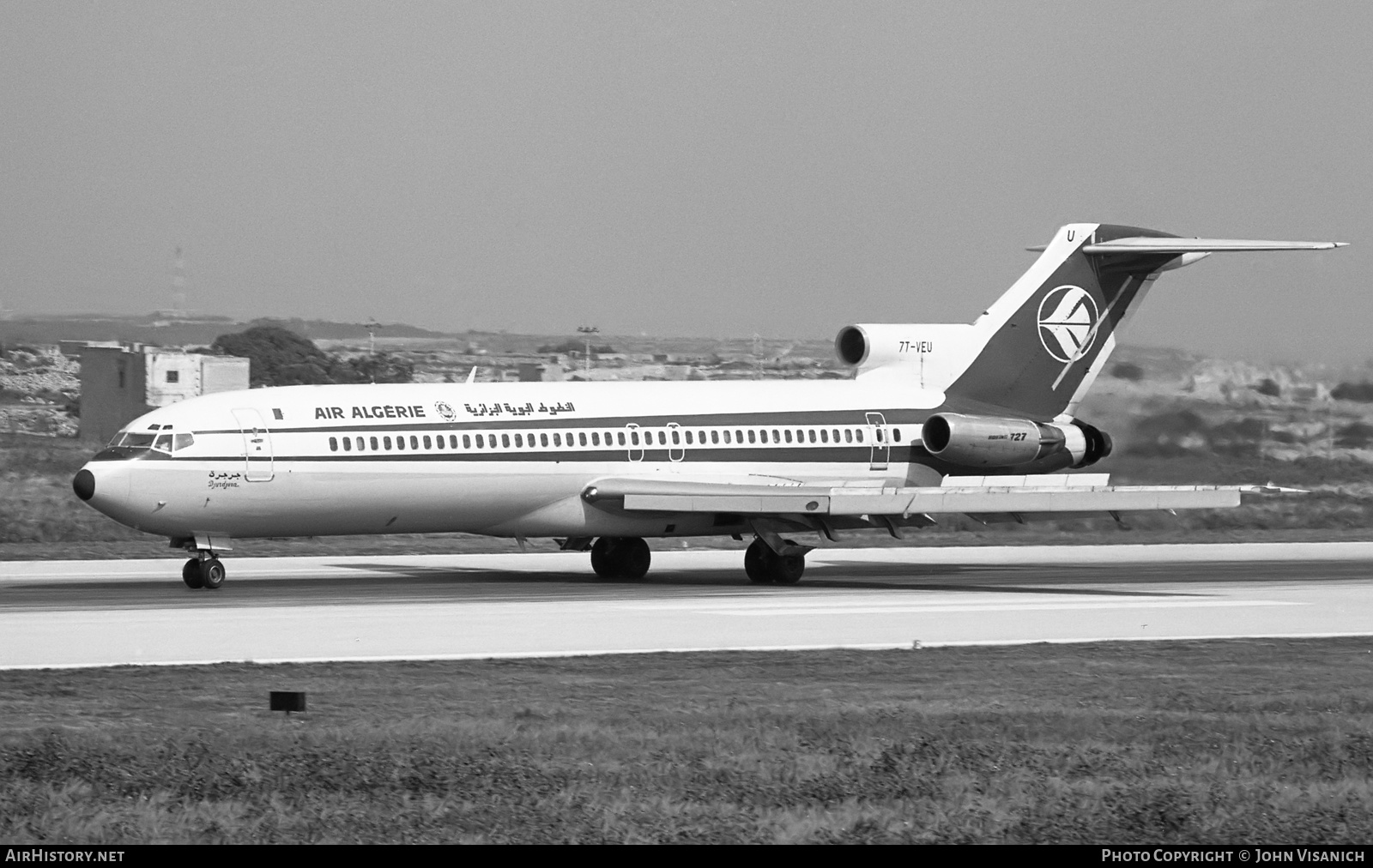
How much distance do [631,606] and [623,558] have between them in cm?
743

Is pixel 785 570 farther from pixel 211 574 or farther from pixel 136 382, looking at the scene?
pixel 136 382

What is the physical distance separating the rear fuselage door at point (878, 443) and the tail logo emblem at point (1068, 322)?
15.3ft

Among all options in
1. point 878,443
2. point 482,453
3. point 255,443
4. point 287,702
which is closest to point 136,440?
point 255,443

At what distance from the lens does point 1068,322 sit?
1620 inches

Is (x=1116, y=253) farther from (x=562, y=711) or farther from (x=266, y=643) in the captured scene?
(x=562, y=711)

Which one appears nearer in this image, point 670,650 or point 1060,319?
point 670,650

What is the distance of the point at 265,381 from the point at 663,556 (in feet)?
218

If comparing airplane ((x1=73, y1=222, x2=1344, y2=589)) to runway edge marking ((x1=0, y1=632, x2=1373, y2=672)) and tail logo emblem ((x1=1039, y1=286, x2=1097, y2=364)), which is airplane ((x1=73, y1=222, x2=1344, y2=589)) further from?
runway edge marking ((x1=0, y1=632, x2=1373, y2=672))

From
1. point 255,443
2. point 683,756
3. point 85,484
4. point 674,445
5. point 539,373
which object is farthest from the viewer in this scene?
point 539,373

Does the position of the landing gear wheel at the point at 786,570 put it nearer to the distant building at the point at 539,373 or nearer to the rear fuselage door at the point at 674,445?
the rear fuselage door at the point at 674,445

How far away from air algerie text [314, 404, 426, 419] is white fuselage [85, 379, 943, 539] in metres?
0.03

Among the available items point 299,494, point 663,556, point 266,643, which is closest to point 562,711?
point 266,643

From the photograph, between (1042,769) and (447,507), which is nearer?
(1042,769)

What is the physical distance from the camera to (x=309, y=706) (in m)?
17.7
